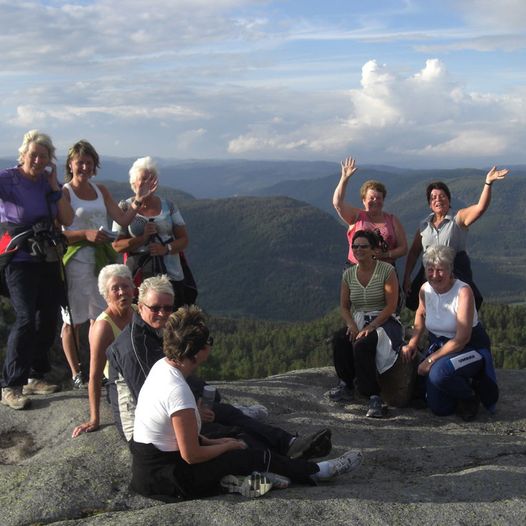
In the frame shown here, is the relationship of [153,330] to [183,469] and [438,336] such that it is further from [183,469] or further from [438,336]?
[438,336]

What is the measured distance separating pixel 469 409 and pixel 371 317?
1.74 meters

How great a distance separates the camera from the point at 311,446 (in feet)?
20.6

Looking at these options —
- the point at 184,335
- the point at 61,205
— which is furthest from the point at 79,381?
the point at 184,335

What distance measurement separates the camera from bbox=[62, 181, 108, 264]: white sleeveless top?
27.1 ft

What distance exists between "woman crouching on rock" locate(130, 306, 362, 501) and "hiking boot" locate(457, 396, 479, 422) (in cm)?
331

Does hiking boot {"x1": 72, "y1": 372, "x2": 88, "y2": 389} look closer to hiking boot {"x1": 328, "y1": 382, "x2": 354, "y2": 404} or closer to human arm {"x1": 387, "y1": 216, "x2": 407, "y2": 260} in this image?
hiking boot {"x1": 328, "y1": 382, "x2": 354, "y2": 404}

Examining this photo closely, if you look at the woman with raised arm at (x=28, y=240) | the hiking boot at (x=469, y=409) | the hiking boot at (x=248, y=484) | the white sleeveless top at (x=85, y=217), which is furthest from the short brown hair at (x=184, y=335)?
the hiking boot at (x=469, y=409)

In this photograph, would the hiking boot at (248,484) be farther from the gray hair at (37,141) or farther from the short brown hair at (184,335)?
the gray hair at (37,141)

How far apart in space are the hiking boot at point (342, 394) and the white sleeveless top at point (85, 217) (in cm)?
375

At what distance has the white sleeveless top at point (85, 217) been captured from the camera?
325 inches

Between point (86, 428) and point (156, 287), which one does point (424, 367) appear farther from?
point (86, 428)

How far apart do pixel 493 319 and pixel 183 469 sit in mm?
91273

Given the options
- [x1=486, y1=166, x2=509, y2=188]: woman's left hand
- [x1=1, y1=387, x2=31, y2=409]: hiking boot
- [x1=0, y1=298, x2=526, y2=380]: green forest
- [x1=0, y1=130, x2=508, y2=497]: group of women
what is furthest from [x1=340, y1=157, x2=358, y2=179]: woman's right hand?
[x1=0, y1=298, x2=526, y2=380]: green forest

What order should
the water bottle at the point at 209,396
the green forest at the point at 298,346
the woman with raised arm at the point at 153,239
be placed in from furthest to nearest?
1. the green forest at the point at 298,346
2. the woman with raised arm at the point at 153,239
3. the water bottle at the point at 209,396
